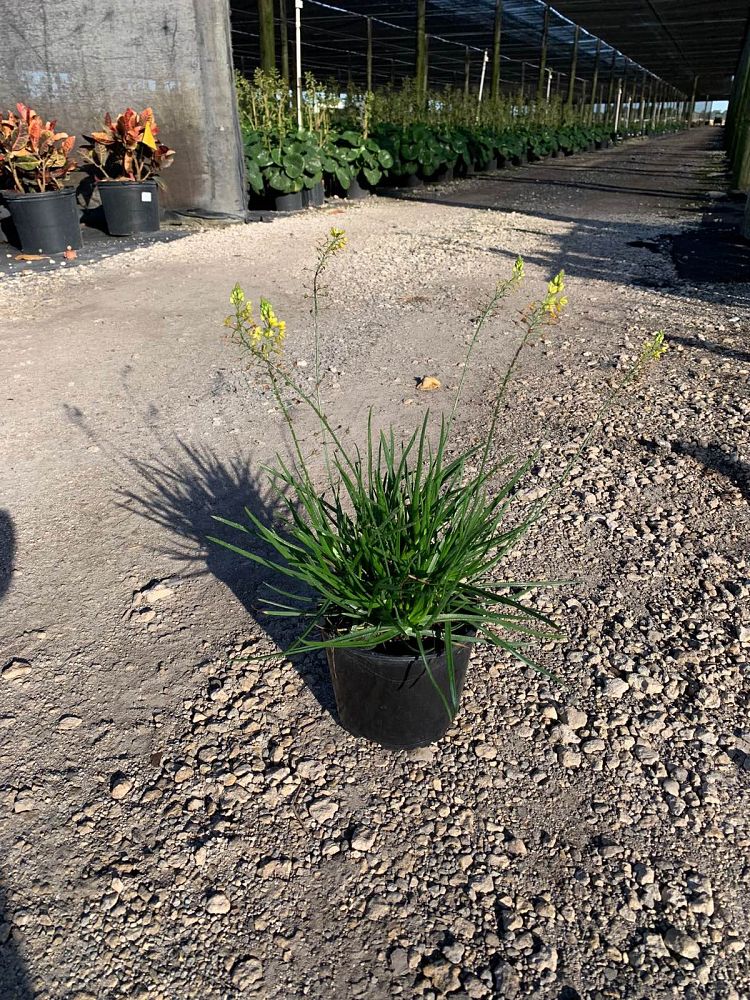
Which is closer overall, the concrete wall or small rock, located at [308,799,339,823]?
small rock, located at [308,799,339,823]

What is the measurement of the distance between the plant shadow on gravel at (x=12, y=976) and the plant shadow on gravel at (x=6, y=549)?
1178 mm

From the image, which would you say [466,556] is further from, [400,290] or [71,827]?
[400,290]

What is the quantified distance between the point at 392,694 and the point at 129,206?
685 centimetres

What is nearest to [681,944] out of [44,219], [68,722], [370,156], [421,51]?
[68,722]

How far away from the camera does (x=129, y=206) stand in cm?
712

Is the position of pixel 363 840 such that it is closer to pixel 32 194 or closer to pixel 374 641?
pixel 374 641

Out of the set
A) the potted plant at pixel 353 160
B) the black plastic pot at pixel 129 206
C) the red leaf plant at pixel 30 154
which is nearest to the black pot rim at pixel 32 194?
the red leaf plant at pixel 30 154

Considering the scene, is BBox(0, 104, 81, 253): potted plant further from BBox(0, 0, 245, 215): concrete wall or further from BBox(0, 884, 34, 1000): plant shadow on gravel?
BBox(0, 884, 34, 1000): plant shadow on gravel

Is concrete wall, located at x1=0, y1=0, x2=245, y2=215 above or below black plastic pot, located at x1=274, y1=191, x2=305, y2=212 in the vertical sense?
above

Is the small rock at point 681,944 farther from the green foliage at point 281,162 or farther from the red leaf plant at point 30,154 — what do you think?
the green foliage at point 281,162

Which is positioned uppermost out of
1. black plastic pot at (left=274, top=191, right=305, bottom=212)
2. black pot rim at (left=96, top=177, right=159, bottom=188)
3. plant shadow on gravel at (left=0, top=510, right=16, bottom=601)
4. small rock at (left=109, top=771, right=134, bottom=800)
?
black pot rim at (left=96, top=177, right=159, bottom=188)

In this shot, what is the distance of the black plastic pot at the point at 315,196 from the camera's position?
9.09 metres

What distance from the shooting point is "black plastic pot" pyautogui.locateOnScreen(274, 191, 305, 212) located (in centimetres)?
871

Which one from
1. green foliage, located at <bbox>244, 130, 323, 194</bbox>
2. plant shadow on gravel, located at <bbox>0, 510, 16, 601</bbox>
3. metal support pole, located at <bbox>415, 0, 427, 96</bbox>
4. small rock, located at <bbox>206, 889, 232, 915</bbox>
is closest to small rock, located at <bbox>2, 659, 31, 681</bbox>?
plant shadow on gravel, located at <bbox>0, 510, 16, 601</bbox>
